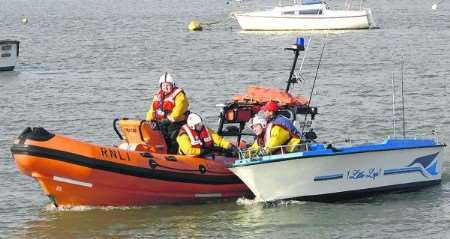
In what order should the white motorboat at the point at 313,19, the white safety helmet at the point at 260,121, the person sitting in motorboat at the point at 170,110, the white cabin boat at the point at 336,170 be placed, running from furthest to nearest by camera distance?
1. the white motorboat at the point at 313,19
2. the person sitting in motorboat at the point at 170,110
3. the white safety helmet at the point at 260,121
4. the white cabin boat at the point at 336,170

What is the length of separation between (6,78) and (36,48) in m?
14.6

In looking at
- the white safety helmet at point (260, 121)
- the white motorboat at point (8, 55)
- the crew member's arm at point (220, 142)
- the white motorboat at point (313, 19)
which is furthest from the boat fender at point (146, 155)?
the white motorboat at point (313, 19)

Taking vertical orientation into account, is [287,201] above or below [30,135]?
below

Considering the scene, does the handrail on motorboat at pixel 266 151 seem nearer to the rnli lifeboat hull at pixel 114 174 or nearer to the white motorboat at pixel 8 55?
the rnli lifeboat hull at pixel 114 174

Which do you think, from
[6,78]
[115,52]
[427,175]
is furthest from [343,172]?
[115,52]

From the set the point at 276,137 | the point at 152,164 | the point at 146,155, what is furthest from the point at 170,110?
the point at 276,137

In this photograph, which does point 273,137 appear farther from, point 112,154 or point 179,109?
point 112,154

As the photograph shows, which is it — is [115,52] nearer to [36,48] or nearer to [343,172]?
[36,48]

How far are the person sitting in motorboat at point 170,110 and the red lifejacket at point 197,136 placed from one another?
570 millimetres

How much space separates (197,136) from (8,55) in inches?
888

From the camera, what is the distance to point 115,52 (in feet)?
153

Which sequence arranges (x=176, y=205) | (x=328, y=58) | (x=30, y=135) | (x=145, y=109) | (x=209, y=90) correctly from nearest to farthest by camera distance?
1. (x=30, y=135)
2. (x=176, y=205)
3. (x=145, y=109)
4. (x=209, y=90)
5. (x=328, y=58)

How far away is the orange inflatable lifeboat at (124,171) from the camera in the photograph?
50.8 feet

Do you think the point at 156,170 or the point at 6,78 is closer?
the point at 156,170
